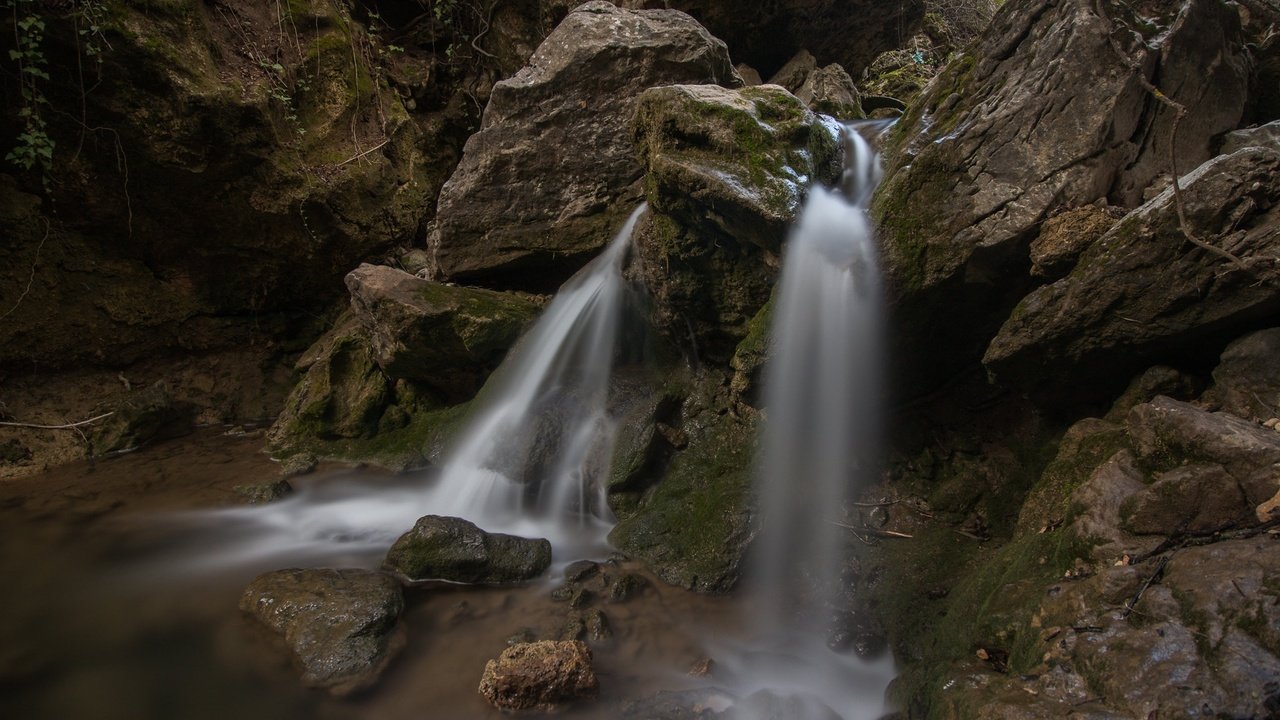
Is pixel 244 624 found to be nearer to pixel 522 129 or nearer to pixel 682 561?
pixel 682 561

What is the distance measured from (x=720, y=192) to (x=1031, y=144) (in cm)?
178

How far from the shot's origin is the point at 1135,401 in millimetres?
2930

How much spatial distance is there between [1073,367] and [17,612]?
20.0 feet

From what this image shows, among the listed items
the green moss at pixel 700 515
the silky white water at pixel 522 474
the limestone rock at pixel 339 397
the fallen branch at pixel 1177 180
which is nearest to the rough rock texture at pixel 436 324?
the silky white water at pixel 522 474

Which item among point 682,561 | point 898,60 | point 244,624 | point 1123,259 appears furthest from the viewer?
point 898,60

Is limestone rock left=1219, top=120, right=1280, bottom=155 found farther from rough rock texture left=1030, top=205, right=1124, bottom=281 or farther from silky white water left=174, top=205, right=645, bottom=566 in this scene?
silky white water left=174, top=205, right=645, bottom=566

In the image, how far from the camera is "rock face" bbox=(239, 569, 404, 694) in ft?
9.60

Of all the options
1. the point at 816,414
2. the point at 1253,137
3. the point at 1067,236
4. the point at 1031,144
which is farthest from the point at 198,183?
the point at 1253,137

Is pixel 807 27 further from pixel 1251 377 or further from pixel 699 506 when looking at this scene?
pixel 1251 377

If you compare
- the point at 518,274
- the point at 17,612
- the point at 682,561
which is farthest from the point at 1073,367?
the point at 17,612

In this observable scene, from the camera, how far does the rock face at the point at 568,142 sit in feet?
19.8

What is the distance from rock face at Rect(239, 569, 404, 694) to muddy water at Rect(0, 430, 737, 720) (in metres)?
0.08

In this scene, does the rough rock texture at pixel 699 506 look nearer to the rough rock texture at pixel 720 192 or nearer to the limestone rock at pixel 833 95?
the rough rock texture at pixel 720 192

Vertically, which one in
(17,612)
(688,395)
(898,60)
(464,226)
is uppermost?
(898,60)
